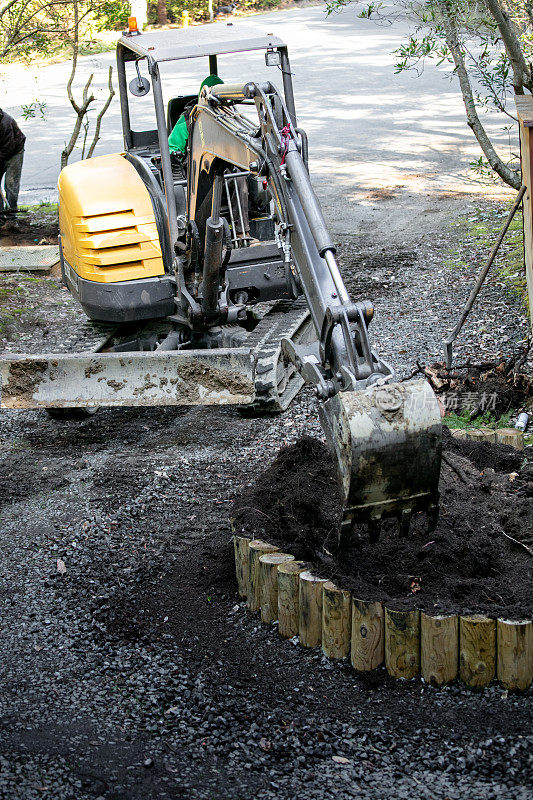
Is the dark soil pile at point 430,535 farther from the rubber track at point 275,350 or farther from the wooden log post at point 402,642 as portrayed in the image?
the rubber track at point 275,350

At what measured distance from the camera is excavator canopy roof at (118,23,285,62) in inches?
240

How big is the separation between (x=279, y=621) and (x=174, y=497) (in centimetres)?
157

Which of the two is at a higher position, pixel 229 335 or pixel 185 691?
pixel 229 335

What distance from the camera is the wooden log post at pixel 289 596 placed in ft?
12.9

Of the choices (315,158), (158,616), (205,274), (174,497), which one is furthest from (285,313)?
(315,158)

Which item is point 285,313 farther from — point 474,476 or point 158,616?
point 158,616

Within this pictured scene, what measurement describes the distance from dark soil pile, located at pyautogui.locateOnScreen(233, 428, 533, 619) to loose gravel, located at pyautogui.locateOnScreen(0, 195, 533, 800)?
1.18ft

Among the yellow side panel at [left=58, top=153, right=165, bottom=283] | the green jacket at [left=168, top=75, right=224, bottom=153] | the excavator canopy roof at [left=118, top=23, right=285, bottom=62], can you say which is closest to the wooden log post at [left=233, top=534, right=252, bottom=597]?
the yellow side panel at [left=58, top=153, right=165, bottom=283]

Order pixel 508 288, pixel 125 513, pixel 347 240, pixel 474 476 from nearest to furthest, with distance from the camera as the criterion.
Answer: pixel 474 476
pixel 125 513
pixel 508 288
pixel 347 240

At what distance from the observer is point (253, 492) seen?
473 cm

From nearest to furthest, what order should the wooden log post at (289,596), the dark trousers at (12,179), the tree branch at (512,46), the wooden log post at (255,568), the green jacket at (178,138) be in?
1. the wooden log post at (289,596)
2. the wooden log post at (255,568)
3. the green jacket at (178,138)
4. the tree branch at (512,46)
5. the dark trousers at (12,179)

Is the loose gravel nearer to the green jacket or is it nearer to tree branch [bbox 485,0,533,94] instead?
the green jacket

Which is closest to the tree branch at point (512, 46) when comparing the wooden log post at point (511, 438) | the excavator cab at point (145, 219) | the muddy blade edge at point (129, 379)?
the excavator cab at point (145, 219)

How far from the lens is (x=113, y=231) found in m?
6.45
